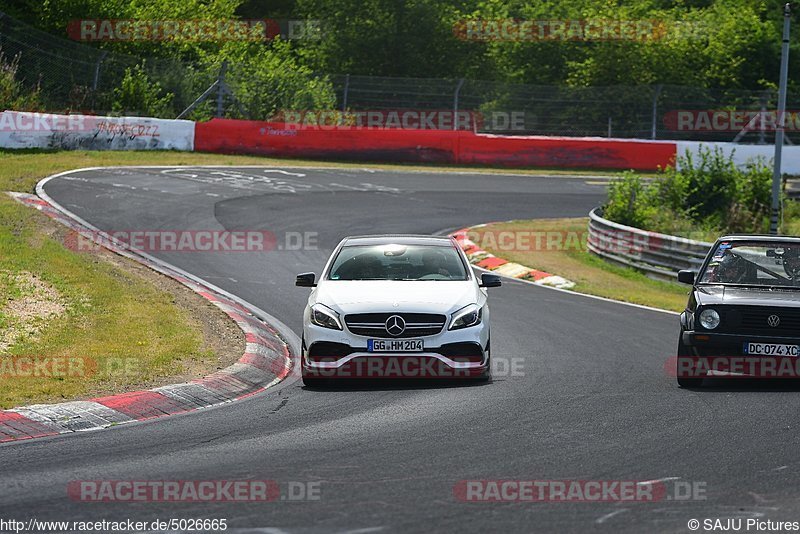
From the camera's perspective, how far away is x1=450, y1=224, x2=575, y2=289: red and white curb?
67.3 feet

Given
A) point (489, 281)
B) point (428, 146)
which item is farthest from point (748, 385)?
point (428, 146)

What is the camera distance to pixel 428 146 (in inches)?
1437

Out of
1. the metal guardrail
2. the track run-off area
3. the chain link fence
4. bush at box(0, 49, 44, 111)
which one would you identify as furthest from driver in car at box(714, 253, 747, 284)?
bush at box(0, 49, 44, 111)

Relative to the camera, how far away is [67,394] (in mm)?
9961

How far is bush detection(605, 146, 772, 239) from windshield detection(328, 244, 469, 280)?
543 inches

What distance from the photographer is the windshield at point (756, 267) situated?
11859 mm

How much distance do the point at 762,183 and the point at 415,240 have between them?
1633 cm

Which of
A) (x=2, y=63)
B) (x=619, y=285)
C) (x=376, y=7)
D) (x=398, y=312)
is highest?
(x=376, y=7)

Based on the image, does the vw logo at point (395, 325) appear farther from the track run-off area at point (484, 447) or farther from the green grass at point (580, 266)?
the green grass at point (580, 266)

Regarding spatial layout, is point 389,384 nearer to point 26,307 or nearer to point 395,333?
point 395,333

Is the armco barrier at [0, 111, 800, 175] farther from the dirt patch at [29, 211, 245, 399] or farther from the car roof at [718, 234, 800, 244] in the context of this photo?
the car roof at [718, 234, 800, 244]

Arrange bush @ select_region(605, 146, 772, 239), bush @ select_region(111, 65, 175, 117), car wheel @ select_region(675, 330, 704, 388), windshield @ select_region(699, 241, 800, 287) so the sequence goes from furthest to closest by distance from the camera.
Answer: bush @ select_region(111, 65, 175, 117) → bush @ select_region(605, 146, 772, 239) → windshield @ select_region(699, 241, 800, 287) → car wheel @ select_region(675, 330, 704, 388)

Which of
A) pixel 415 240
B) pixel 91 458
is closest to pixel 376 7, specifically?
pixel 415 240

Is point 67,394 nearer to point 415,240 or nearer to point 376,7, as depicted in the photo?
point 415,240
